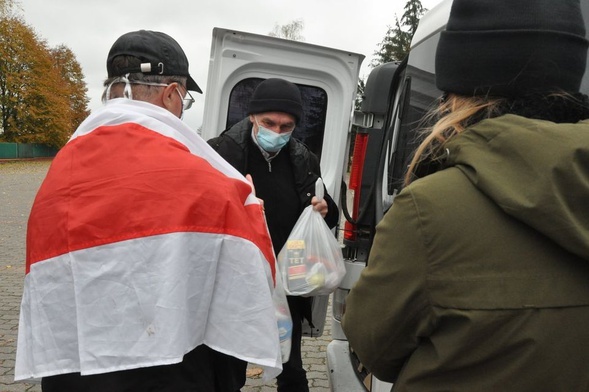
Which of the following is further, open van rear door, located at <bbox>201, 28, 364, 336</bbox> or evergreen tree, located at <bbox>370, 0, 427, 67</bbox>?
evergreen tree, located at <bbox>370, 0, 427, 67</bbox>

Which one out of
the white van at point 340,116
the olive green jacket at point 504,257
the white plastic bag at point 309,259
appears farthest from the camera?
the white van at point 340,116

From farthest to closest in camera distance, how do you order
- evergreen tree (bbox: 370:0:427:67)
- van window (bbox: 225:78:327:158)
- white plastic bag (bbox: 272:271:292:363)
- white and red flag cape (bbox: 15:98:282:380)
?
evergreen tree (bbox: 370:0:427:67)
van window (bbox: 225:78:327:158)
white plastic bag (bbox: 272:271:292:363)
white and red flag cape (bbox: 15:98:282:380)

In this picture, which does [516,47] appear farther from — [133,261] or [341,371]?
[341,371]

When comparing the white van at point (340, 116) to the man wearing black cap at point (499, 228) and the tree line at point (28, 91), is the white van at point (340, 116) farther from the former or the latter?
the tree line at point (28, 91)

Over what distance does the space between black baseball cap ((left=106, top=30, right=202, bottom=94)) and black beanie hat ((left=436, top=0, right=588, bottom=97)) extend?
3.47 ft

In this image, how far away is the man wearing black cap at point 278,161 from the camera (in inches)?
121

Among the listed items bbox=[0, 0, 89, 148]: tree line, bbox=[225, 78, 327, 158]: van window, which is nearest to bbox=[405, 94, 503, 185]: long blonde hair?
bbox=[225, 78, 327, 158]: van window

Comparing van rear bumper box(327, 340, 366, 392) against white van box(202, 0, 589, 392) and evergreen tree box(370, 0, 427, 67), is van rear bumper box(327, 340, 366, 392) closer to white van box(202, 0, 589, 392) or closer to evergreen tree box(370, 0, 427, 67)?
white van box(202, 0, 589, 392)

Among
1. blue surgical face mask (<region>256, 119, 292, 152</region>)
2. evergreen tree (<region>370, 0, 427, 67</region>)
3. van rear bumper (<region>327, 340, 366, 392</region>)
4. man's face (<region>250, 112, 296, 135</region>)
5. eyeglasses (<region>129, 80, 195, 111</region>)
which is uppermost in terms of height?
evergreen tree (<region>370, 0, 427, 67</region>)

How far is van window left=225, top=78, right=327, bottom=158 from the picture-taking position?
3879 millimetres

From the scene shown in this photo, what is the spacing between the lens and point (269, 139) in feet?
10.2

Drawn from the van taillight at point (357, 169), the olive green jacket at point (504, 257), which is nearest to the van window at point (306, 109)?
the van taillight at point (357, 169)

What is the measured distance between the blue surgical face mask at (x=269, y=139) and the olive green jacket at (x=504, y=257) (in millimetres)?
2029

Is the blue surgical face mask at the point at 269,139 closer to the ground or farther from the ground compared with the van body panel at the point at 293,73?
closer to the ground
